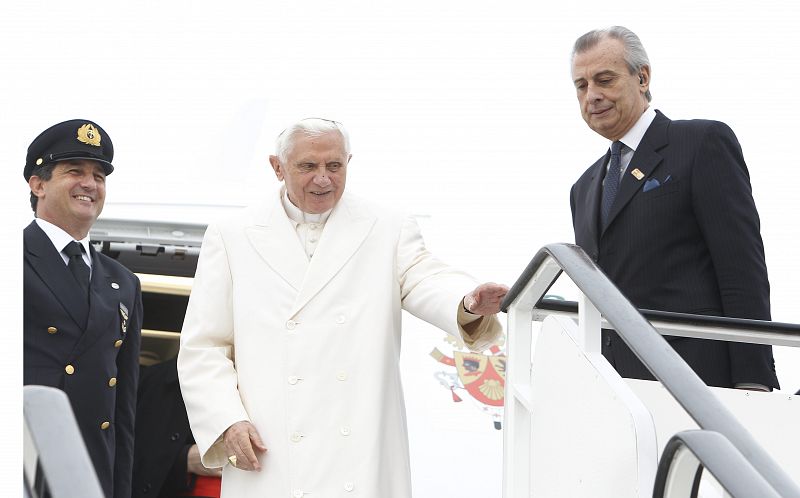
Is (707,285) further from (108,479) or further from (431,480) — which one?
(108,479)

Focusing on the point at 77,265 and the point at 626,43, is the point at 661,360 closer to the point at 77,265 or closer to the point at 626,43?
the point at 626,43

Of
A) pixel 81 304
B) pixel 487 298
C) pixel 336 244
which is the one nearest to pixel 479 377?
pixel 336 244

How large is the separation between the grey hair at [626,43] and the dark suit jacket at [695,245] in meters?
0.24

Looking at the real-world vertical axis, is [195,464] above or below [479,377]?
below

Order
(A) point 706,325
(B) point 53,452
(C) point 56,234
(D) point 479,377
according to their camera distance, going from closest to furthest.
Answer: (B) point 53,452
(A) point 706,325
(C) point 56,234
(D) point 479,377

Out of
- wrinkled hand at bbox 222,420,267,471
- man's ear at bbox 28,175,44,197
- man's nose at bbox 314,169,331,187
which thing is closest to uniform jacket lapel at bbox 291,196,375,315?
man's nose at bbox 314,169,331,187

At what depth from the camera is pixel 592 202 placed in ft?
10.1

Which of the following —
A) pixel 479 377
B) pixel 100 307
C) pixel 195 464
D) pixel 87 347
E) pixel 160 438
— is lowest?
pixel 195 464

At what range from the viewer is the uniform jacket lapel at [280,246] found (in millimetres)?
3084

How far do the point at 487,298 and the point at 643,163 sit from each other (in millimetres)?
630

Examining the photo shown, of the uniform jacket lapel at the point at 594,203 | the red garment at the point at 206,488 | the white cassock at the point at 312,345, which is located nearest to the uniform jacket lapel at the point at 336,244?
the white cassock at the point at 312,345

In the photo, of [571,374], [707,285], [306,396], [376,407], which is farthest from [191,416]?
[707,285]

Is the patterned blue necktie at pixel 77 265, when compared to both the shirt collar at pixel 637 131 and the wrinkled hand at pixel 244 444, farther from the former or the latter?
the shirt collar at pixel 637 131

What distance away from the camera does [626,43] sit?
306 centimetres
